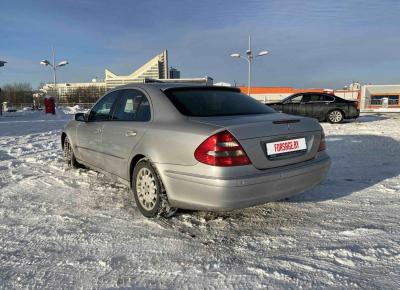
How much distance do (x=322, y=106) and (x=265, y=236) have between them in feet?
43.3

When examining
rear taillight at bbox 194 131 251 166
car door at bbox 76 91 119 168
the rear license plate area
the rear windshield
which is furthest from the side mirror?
the rear license plate area

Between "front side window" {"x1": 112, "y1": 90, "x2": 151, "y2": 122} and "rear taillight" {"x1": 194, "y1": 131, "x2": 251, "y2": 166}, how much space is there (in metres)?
1.06

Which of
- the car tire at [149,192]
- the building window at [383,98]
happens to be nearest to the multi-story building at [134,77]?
the building window at [383,98]

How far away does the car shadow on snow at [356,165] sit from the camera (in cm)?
477

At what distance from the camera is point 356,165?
6.30 meters

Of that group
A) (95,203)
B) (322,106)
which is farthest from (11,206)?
(322,106)

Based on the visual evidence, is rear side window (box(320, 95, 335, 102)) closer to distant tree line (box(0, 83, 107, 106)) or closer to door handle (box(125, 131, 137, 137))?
door handle (box(125, 131, 137, 137))

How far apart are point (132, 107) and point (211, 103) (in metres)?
1.01

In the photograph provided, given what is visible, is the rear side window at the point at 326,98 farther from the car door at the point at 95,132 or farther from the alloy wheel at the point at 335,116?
the car door at the point at 95,132

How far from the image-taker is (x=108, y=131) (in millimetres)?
4629

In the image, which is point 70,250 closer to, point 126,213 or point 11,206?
point 126,213

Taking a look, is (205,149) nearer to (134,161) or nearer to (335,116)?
(134,161)

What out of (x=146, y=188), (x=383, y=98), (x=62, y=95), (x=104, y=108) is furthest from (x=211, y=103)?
(x=62, y=95)

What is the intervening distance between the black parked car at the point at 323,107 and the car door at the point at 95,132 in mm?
11907
